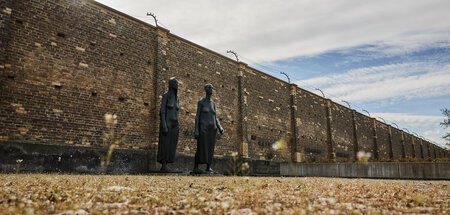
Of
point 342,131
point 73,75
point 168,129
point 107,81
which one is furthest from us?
point 342,131

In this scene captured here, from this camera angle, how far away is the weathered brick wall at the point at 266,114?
16781mm

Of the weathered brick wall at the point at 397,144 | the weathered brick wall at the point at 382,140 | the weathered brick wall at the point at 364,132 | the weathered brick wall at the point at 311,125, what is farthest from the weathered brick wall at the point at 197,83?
the weathered brick wall at the point at 397,144

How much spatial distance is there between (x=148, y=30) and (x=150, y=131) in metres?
4.52

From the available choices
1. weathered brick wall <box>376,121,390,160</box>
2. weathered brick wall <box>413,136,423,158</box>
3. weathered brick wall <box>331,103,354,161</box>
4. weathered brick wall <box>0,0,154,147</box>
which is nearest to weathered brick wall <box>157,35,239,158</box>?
weathered brick wall <box>0,0,154,147</box>

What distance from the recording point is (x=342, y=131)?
2527 cm

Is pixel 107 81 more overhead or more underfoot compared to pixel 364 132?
more overhead

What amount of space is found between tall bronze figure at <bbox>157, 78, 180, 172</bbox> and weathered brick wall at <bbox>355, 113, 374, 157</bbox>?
79.2 feet

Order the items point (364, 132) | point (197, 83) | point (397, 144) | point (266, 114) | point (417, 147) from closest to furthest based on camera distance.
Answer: point (197, 83), point (266, 114), point (364, 132), point (397, 144), point (417, 147)

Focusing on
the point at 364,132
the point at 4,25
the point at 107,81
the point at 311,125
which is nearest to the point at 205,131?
the point at 107,81

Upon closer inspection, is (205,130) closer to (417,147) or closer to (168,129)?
(168,129)

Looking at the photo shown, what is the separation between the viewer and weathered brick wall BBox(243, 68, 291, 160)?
661 inches

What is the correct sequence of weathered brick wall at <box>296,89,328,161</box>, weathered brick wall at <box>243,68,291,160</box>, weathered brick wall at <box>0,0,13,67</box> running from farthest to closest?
weathered brick wall at <box>296,89,328,161</box>
weathered brick wall at <box>243,68,291,160</box>
weathered brick wall at <box>0,0,13,67</box>

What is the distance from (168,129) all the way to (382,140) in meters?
31.5

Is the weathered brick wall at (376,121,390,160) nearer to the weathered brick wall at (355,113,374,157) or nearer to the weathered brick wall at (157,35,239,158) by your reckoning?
the weathered brick wall at (355,113,374,157)
